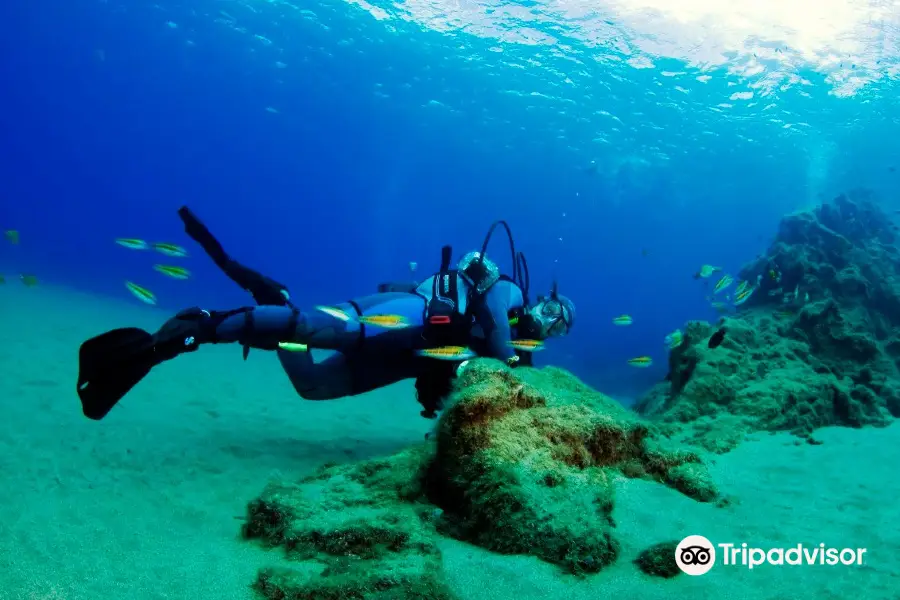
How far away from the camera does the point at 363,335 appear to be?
5.92m

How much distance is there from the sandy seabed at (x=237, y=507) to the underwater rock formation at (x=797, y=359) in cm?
49

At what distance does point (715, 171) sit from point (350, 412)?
143 feet

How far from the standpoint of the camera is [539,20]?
23422mm

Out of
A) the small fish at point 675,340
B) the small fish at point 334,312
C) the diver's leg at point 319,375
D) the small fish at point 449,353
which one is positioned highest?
the small fish at point 449,353

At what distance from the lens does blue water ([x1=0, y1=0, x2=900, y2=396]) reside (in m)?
28.5

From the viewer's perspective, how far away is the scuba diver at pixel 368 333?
460 cm

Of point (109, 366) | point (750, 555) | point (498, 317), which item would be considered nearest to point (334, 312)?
point (498, 317)

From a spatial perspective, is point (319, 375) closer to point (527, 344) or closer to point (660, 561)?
point (527, 344)

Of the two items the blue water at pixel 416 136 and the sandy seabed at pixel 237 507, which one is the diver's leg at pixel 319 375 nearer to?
the sandy seabed at pixel 237 507

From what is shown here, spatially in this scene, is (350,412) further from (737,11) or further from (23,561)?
(737,11)

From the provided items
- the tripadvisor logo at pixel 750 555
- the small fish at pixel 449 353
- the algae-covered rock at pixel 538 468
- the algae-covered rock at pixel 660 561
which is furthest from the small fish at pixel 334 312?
the tripadvisor logo at pixel 750 555

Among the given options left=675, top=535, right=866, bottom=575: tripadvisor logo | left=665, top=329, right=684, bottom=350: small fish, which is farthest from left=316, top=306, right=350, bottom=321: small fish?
left=665, top=329, right=684, bottom=350: small fish

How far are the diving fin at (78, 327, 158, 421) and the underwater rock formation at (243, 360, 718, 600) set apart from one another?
6.84 feet

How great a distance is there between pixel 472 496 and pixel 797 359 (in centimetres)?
674
